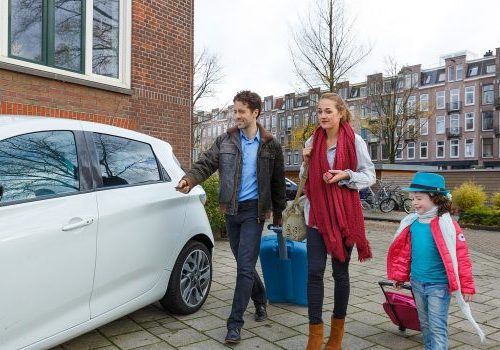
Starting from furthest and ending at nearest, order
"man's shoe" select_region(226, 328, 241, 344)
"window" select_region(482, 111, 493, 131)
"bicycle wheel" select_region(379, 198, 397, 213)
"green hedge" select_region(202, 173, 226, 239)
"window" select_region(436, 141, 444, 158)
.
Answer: "window" select_region(436, 141, 444, 158) < "window" select_region(482, 111, 493, 131) < "bicycle wheel" select_region(379, 198, 397, 213) < "green hedge" select_region(202, 173, 226, 239) < "man's shoe" select_region(226, 328, 241, 344)

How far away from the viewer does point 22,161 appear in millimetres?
2863

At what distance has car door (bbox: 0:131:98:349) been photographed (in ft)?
8.54

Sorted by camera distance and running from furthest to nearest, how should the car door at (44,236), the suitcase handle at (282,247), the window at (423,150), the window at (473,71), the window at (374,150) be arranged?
the window at (374,150), the window at (423,150), the window at (473,71), the suitcase handle at (282,247), the car door at (44,236)

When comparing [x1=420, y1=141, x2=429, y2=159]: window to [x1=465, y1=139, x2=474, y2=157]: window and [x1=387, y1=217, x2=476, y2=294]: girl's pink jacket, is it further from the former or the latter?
[x1=387, y1=217, x2=476, y2=294]: girl's pink jacket

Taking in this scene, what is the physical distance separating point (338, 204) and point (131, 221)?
4.85 feet

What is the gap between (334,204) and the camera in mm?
3373

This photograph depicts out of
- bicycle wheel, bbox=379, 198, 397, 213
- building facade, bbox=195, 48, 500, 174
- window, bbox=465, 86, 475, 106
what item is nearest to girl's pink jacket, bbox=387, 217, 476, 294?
bicycle wheel, bbox=379, 198, 397, 213

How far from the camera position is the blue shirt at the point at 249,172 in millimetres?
3877

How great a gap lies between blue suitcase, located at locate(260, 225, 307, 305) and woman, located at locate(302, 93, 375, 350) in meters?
1.05

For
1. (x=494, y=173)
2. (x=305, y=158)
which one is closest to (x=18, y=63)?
(x=305, y=158)

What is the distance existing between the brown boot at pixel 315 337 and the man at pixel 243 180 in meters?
0.60

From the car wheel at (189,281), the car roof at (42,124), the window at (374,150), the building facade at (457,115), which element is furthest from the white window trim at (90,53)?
the window at (374,150)

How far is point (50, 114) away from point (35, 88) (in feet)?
Result: 1.44

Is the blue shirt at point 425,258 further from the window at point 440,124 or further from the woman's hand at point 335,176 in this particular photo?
the window at point 440,124
